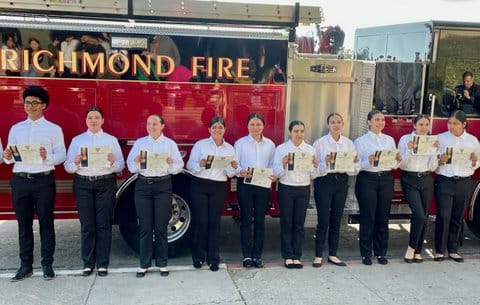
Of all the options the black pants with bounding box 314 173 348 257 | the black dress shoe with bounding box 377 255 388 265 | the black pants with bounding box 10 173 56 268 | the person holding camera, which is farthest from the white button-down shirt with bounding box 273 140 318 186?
the black pants with bounding box 10 173 56 268

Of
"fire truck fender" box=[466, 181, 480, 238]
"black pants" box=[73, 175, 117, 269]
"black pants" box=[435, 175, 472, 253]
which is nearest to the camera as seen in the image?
"black pants" box=[73, 175, 117, 269]

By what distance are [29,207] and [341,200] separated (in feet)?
10.6

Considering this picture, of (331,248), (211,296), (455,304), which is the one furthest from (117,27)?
(455,304)

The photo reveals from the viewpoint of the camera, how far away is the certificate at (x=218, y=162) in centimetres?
492

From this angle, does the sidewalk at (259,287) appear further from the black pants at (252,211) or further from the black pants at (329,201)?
the black pants at (329,201)

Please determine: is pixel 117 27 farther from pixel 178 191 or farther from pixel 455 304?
pixel 455 304

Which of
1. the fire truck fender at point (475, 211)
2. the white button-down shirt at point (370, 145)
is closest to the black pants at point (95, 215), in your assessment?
the white button-down shirt at point (370, 145)

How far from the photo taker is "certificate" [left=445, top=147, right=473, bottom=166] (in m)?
5.43

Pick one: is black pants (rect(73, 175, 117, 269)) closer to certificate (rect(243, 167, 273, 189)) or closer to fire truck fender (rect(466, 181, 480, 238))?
certificate (rect(243, 167, 273, 189))

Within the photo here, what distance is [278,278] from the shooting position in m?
5.00

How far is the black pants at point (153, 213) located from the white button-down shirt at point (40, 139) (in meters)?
0.85

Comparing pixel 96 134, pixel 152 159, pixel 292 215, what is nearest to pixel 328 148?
pixel 292 215

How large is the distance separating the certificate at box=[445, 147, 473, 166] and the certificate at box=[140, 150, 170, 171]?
3.16 m

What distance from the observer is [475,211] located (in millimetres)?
6113
